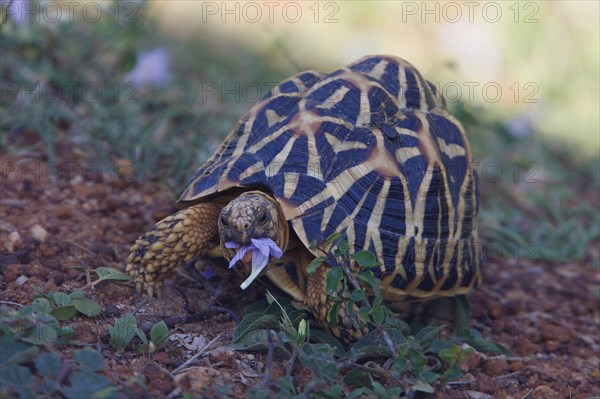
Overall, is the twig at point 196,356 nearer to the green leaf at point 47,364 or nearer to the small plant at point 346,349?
the small plant at point 346,349

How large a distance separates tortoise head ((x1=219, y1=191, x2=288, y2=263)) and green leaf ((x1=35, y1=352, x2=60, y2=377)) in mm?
825

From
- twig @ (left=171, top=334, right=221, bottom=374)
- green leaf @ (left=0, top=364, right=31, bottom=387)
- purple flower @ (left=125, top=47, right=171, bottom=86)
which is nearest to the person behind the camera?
green leaf @ (left=0, top=364, right=31, bottom=387)

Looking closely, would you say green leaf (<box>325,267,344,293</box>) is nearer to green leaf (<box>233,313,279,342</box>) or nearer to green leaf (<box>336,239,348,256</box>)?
green leaf (<box>336,239,348,256</box>)

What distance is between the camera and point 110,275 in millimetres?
3107

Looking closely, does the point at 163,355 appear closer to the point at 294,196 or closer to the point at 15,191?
the point at 294,196

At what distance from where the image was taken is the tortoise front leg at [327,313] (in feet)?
9.62

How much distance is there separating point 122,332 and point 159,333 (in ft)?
0.45

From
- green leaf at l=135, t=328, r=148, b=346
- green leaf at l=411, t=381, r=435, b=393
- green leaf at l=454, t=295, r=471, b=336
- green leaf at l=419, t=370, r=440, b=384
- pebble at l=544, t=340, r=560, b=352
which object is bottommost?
pebble at l=544, t=340, r=560, b=352

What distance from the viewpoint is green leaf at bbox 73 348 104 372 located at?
233 centimetres

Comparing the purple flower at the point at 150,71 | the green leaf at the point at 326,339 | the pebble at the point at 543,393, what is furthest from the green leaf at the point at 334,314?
the purple flower at the point at 150,71

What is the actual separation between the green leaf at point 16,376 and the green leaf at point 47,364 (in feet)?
0.12

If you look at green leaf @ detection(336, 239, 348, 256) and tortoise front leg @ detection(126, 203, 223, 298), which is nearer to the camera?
green leaf @ detection(336, 239, 348, 256)

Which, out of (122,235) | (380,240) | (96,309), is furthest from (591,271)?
(96,309)

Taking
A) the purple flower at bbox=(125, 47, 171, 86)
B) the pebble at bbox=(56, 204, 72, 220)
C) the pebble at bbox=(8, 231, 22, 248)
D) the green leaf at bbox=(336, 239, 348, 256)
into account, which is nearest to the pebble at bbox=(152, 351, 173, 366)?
the green leaf at bbox=(336, 239, 348, 256)
